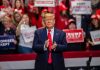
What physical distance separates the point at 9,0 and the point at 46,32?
359 cm

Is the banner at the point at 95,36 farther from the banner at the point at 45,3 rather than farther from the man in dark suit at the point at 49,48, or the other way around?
the man in dark suit at the point at 49,48

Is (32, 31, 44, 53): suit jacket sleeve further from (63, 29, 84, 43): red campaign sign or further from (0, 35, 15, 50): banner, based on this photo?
(63, 29, 84, 43): red campaign sign

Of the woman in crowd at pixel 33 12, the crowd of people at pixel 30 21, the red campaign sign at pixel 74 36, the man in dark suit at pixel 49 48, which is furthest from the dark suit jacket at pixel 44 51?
the woman in crowd at pixel 33 12

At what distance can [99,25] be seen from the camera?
8.37 meters

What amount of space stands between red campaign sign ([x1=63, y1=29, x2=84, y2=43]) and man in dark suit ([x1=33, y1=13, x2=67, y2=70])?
2147mm

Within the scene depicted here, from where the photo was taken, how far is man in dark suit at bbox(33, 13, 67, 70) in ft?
19.0

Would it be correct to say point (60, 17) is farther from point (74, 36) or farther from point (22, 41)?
point (22, 41)

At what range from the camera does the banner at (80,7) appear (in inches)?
351

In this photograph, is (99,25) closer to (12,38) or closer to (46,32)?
(12,38)

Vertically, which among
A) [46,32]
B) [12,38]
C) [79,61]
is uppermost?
[46,32]

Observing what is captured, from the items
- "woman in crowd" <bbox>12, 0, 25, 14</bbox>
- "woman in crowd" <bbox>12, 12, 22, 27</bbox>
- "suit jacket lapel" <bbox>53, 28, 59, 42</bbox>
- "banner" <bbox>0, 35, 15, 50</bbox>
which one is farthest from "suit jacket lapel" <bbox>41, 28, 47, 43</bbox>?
"woman in crowd" <bbox>12, 0, 25, 14</bbox>

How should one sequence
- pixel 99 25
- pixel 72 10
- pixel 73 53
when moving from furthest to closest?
pixel 72 10
pixel 99 25
pixel 73 53

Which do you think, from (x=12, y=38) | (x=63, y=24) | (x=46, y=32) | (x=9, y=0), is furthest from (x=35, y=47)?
(x=9, y=0)

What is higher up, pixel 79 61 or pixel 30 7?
pixel 30 7
